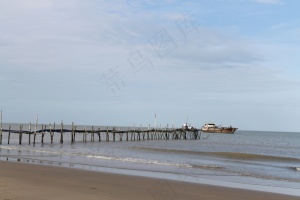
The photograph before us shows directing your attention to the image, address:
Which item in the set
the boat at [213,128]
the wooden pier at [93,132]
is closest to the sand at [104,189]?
the wooden pier at [93,132]

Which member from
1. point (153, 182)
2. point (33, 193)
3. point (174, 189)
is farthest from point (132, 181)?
point (33, 193)

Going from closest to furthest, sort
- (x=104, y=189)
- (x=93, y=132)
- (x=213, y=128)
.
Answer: (x=104, y=189) < (x=93, y=132) < (x=213, y=128)

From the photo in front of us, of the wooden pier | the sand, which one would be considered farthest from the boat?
the sand

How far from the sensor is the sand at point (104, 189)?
33.1 ft

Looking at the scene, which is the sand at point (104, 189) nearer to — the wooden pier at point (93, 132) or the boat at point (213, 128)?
the wooden pier at point (93, 132)

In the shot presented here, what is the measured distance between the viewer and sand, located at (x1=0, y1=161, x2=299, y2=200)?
33.1ft

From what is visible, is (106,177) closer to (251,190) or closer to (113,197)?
(113,197)

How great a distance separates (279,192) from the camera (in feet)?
42.0

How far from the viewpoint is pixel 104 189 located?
11.5 metres

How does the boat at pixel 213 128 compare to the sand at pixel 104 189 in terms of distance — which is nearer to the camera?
the sand at pixel 104 189

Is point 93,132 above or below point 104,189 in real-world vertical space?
above

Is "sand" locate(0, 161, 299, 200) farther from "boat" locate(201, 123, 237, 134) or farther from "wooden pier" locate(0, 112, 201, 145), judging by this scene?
"boat" locate(201, 123, 237, 134)

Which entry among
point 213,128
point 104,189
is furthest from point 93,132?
point 213,128

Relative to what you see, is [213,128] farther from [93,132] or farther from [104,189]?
[104,189]
